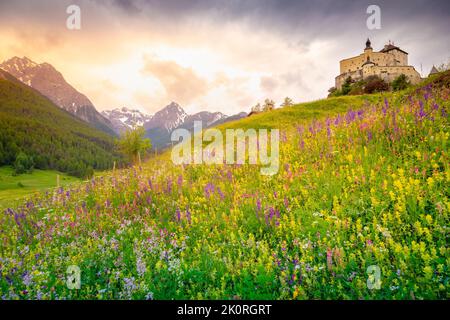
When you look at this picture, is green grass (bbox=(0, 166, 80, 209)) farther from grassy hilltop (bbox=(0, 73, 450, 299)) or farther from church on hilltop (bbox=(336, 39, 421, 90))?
church on hilltop (bbox=(336, 39, 421, 90))

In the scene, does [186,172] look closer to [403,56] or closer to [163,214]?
[163,214]

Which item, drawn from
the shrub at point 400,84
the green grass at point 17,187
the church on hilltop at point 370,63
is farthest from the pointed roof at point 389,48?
the green grass at point 17,187

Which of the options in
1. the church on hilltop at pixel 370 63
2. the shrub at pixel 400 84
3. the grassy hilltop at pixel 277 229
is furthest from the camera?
the church on hilltop at pixel 370 63

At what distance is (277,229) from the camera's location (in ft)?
14.1

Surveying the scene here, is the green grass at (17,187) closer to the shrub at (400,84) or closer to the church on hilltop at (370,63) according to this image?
the shrub at (400,84)

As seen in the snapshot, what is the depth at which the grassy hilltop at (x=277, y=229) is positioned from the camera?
10.1 feet

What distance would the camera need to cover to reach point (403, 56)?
133 metres

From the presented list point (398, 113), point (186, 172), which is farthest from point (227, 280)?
point (398, 113)

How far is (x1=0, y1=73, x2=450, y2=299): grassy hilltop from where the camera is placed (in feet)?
10.1

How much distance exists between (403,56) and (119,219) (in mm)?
163500

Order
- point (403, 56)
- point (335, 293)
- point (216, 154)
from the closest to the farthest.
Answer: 1. point (335, 293)
2. point (216, 154)
3. point (403, 56)

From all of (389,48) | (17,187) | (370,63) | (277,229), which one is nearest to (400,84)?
(277,229)

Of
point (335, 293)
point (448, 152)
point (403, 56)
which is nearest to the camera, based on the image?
point (335, 293)

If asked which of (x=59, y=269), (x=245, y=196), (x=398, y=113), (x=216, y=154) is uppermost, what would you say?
(x=398, y=113)
